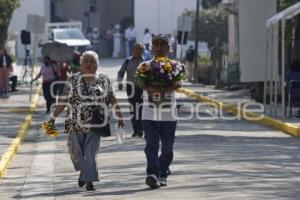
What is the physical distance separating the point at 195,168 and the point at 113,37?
51203mm

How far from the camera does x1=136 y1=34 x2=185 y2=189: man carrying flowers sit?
46.0 ft

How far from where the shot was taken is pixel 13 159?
19.0m

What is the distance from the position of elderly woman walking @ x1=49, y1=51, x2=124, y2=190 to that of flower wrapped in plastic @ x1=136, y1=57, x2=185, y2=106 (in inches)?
19.6

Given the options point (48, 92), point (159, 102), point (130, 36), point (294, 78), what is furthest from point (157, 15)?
point (159, 102)

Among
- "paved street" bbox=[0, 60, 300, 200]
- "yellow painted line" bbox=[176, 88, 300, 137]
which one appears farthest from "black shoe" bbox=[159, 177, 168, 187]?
"yellow painted line" bbox=[176, 88, 300, 137]

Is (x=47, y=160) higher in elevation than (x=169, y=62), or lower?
lower

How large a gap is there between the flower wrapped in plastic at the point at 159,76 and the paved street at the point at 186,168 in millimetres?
1152

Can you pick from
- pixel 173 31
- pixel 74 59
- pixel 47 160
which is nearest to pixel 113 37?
pixel 173 31

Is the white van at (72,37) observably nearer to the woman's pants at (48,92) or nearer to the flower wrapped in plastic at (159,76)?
the woman's pants at (48,92)

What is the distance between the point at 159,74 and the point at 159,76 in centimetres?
3

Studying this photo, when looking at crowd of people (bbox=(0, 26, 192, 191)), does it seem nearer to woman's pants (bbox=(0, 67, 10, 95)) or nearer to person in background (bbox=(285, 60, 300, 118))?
person in background (bbox=(285, 60, 300, 118))

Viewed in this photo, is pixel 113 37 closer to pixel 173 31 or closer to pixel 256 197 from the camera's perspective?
pixel 173 31

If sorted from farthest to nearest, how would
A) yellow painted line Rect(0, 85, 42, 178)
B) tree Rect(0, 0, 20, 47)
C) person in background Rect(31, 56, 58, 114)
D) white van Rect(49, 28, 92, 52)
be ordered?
white van Rect(49, 28, 92, 52) → tree Rect(0, 0, 20, 47) → person in background Rect(31, 56, 58, 114) → yellow painted line Rect(0, 85, 42, 178)

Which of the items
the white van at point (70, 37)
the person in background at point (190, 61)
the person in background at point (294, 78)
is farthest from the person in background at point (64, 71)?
the white van at point (70, 37)
